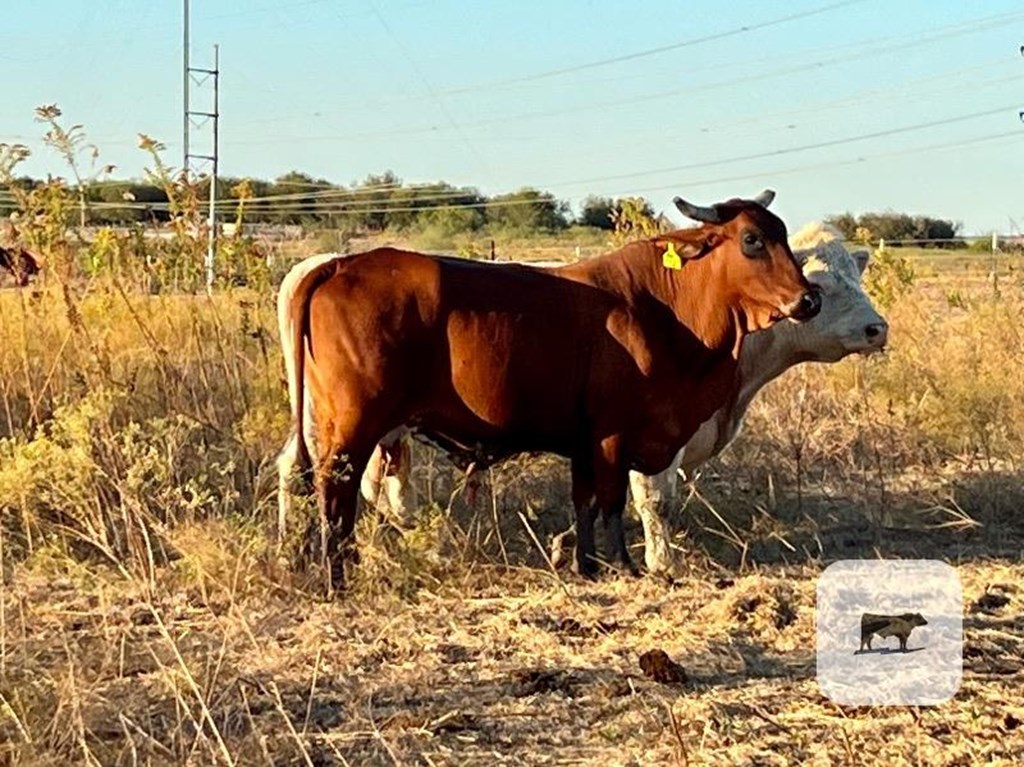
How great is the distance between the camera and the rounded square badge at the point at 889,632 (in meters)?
4.64

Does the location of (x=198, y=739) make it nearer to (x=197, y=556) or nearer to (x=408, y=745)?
(x=408, y=745)

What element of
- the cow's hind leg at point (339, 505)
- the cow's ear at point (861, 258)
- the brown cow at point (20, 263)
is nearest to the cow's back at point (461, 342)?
the cow's hind leg at point (339, 505)

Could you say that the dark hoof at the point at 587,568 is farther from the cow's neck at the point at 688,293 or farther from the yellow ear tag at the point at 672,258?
the yellow ear tag at the point at 672,258

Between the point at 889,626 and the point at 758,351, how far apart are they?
2595mm

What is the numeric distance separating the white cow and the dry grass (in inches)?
10.2

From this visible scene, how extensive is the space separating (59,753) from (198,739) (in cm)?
41

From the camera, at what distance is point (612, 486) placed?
657 centimetres

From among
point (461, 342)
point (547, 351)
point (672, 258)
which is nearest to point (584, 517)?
point (547, 351)

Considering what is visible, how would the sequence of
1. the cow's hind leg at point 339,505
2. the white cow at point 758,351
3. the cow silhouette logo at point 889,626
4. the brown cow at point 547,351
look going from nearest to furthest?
the cow silhouette logo at point 889,626, the cow's hind leg at point 339,505, the brown cow at point 547,351, the white cow at point 758,351

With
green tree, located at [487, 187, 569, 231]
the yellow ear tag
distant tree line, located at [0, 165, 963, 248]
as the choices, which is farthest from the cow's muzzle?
green tree, located at [487, 187, 569, 231]

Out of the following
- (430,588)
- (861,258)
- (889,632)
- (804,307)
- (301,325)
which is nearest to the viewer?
(889,632)

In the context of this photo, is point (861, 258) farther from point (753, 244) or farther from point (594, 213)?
point (594, 213)

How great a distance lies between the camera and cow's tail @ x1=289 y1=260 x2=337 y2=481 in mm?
6293

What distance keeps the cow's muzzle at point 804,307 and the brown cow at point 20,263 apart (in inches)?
167
